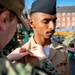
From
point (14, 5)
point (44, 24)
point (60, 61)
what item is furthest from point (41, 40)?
point (14, 5)

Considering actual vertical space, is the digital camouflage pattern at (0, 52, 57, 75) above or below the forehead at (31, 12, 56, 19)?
below

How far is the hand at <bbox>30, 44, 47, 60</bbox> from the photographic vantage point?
159 centimetres

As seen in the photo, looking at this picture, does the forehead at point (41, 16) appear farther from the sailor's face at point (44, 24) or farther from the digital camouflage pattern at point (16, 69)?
the digital camouflage pattern at point (16, 69)

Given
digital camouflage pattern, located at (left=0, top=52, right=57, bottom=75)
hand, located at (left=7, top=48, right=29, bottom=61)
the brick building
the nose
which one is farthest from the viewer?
the brick building

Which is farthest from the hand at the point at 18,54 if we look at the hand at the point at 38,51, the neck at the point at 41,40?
the neck at the point at 41,40

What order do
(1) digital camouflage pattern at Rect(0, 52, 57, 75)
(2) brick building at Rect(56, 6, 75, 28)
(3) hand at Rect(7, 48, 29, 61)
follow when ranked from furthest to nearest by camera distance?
(2) brick building at Rect(56, 6, 75, 28)
(3) hand at Rect(7, 48, 29, 61)
(1) digital camouflage pattern at Rect(0, 52, 57, 75)

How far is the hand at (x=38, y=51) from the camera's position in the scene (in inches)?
62.7

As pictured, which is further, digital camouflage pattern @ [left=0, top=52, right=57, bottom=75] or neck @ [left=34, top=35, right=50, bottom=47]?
neck @ [left=34, top=35, right=50, bottom=47]

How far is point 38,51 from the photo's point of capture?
164 cm

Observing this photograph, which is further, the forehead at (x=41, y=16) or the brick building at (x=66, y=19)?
the brick building at (x=66, y=19)

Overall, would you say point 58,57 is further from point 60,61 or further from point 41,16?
point 41,16

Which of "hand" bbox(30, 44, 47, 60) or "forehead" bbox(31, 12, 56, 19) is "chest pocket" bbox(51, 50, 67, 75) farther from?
"forehead" bbox(31, 12, 56, 19)

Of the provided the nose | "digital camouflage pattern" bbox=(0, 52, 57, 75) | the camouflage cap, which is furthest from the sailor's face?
"digital camouflage pattern" bbox=(0, 52, 57, 75)

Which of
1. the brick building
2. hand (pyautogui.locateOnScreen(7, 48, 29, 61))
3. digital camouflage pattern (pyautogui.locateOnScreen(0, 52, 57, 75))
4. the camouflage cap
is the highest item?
the camouflage cap
